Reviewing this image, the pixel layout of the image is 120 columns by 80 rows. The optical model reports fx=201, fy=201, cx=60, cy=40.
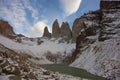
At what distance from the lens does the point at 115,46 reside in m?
56.8

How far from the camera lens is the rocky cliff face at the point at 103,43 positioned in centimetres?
4852

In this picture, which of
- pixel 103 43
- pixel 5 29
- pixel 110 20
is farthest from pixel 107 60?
pixel 5 29

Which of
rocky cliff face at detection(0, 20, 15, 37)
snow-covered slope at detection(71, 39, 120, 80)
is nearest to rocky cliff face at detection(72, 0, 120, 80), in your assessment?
snow-covered slope at detection(71, 39, 120, 80)

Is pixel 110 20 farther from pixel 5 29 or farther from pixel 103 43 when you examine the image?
pixel 5 29

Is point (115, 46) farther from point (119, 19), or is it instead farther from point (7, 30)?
point (7, 30)

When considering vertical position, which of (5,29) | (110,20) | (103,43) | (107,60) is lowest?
(107,60)

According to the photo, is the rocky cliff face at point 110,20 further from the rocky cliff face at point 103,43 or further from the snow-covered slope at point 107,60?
the snow-covered slope at point 107,60

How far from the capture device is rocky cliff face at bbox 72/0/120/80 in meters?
48.5

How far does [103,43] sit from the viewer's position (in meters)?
64.8

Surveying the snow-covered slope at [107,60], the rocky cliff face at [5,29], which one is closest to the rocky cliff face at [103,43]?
the snow-covered slope at [107,60]

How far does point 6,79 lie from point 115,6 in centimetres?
7064

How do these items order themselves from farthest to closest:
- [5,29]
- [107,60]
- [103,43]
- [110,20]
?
[5,29] < [110,20] < [103,43] < [107,60]

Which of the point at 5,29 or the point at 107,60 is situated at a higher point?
the point at 5,29

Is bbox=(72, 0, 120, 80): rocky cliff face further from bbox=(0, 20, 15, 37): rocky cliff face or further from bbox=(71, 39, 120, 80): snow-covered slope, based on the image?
bbox=(0, 20, 15, 37): rocky cliff face
